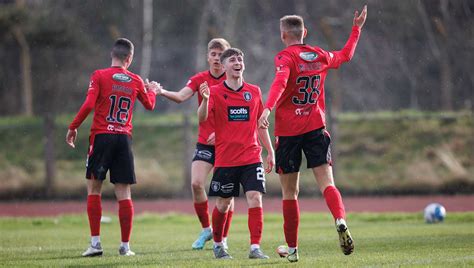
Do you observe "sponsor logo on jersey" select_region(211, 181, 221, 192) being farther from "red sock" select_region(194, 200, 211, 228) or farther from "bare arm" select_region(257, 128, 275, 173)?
"red sock" select_region(194, 200, 211, 228)

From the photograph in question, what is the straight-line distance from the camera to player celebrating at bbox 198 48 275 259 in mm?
8289

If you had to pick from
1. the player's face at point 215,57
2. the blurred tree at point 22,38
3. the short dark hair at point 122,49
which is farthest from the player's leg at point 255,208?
the blurred tree at point 22,38

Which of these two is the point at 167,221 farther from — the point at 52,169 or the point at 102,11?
the point at 102,11

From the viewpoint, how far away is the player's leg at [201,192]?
995 cm

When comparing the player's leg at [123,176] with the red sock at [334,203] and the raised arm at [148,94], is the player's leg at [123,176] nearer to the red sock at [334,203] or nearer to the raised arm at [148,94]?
the raised arm at [148,94]

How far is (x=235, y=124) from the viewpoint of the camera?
843 cm

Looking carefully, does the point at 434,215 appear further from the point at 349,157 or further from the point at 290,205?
the point at 349,157

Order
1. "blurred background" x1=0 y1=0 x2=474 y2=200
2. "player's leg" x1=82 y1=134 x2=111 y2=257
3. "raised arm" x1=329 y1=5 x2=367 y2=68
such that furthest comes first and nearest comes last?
"blurred background" x1=0 y1=0 x2=474 y2=200 < "player's leg" x1=82 y1=134 x2=111 y2=257 < "raised arm" x1=329 y1=5 x2=367 y2=68

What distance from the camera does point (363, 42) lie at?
3256 centimetres

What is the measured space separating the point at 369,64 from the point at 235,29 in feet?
16.4

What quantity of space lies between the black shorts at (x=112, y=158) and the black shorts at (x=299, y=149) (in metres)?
1.84

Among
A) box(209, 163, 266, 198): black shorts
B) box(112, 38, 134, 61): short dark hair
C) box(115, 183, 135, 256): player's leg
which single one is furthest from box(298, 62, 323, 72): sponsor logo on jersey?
box(115, 183, 135, 256): player's leg

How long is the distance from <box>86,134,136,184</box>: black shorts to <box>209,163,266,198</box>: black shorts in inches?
45.2

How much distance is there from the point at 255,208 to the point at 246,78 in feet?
→ 79.4
